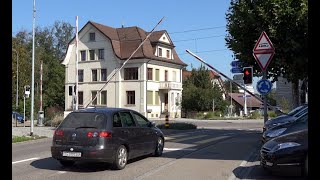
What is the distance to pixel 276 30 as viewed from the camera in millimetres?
19062

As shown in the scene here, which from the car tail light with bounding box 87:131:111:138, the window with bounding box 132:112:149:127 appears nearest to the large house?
the window with bounding box 132:112:149:127

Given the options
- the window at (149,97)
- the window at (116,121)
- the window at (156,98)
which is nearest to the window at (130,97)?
the window at (149,97)

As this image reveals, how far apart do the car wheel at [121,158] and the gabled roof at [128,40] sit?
163 feet

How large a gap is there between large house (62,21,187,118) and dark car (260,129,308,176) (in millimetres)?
52245

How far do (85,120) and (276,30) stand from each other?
11.0 metres

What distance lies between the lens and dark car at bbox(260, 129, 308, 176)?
27.2ft

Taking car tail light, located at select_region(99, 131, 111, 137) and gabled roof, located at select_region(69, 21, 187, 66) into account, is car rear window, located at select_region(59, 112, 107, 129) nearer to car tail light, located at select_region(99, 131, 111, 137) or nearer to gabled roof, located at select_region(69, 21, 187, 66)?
car tail light, located at select_region(99, 131, 111, 137)

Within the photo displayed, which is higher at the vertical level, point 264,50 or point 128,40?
point 128,40

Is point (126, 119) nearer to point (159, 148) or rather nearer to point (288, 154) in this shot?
point (159, 148)

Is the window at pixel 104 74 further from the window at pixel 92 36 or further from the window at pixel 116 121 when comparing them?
the window at pixel 116 121

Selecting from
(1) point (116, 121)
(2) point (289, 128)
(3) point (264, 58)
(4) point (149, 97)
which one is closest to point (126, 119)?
(1) point (116, 121)

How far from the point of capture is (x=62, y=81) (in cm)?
8312

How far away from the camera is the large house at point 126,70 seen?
6188 centimetres

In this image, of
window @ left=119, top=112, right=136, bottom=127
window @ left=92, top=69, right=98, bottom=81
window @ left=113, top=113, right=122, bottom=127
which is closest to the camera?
window @ left=113, top=113, right=122, bottom=127
